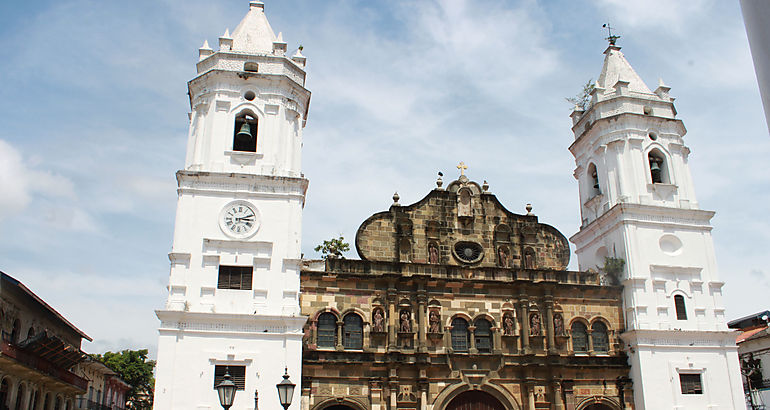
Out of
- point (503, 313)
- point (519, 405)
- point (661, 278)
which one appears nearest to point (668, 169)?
point (661, 278)

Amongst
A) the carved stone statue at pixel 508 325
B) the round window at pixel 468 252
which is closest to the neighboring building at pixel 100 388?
the round window at pixel 468 252

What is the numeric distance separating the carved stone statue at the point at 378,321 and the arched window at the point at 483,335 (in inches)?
143

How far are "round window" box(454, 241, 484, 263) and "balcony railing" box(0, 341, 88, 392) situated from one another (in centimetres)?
1642

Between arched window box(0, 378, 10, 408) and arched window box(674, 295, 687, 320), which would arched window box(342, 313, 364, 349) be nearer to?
arched window box(0, 378, 10, 408)

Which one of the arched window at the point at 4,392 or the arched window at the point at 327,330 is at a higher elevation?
the arched window at the point at 327,330

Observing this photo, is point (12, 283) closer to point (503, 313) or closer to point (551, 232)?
point (503, 313)

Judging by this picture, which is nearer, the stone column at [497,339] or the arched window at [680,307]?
the stone column at [497,339]

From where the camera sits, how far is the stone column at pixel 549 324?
2531 cm

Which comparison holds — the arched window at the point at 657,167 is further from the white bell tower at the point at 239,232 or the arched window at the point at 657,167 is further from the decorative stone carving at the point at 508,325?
the white bell tower at the point at 239,232

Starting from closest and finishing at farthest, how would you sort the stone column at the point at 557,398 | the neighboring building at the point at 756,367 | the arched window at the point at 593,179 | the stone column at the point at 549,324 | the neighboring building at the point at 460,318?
the neighboring building at the point at 460,318
the stone column at the point at 557,398
the stone column at the point at 549,324
the arched window at the point at 593,179
the neighboring building at the point at 756,367

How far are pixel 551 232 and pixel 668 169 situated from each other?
598cm

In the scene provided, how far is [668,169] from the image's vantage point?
2856 centimetres

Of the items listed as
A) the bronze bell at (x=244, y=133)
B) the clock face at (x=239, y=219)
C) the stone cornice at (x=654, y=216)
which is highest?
the bronze bell at (x=244, y=133)

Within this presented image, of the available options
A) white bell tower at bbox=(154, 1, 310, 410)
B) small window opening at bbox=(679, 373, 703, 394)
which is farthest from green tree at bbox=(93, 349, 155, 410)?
small window opening at bbox=(679, 373, 703, 394)
